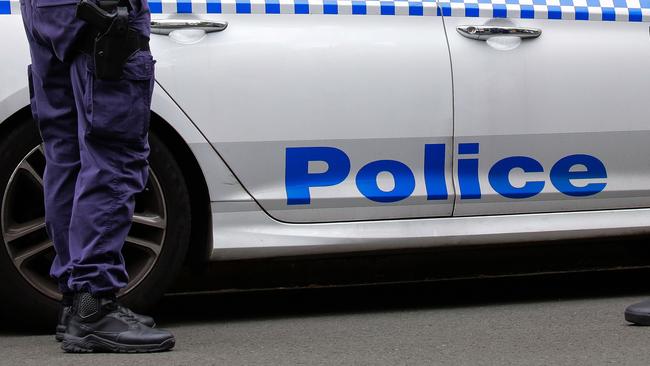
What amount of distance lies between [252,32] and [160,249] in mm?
759

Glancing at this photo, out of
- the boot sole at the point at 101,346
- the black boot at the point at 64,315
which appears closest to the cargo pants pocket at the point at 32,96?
the black boot at the point at 64,315

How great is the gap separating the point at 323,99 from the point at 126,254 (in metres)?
0.82

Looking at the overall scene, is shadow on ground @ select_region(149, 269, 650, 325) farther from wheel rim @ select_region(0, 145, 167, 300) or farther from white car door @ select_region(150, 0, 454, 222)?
white car door @ select_region(150, 0, 454, 222)

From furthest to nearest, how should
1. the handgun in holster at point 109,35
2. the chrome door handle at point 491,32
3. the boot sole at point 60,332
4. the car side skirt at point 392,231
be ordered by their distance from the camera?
1. the chrome door handle at point 491,32
2. the car side skirt at point 392,231
3. the boot sole at point 60,332
4. the handgun in holster at point 109,35

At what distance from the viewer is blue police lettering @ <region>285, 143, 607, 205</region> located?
14.4ft

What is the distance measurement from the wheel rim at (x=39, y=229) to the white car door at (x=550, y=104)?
1055 millimetres

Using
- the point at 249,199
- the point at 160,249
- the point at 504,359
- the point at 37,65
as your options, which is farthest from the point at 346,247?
the point at 37,65

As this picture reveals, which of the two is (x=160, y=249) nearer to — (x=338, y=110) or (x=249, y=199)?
(x=249, y=199)

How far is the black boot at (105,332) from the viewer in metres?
Result: 3.79

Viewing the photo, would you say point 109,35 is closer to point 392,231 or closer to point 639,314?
point 392,231

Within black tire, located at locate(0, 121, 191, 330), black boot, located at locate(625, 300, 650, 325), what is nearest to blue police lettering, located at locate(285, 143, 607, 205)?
black tire, located at locate(0, 121, 191, 330)

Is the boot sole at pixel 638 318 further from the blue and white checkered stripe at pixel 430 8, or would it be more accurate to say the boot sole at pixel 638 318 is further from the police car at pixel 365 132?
the blue and white checkered stripe at pixel 430 8

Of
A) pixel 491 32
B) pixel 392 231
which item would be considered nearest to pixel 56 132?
pixel 392 231

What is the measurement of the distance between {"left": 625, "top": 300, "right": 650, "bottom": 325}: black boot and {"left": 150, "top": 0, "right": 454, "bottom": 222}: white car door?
0.72m
